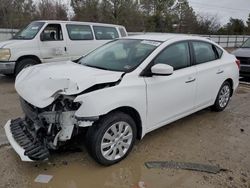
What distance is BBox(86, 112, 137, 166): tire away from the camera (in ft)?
9.99

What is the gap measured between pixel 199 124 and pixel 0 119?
3.68 meters

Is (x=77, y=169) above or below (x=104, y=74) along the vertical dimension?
below

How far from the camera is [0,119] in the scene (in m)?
4.64

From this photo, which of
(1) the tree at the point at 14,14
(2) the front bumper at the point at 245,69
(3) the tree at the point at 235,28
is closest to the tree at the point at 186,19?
(3) the tree at the point at 235,28

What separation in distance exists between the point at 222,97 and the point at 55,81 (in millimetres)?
3633

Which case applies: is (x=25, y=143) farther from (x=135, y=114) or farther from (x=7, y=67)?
(x=7, y=67)

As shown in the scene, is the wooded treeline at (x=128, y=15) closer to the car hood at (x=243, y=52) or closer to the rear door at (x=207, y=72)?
the car hood at (x=243, y=52)

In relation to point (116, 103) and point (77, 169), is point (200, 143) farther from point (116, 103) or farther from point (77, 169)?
point (77, 169)

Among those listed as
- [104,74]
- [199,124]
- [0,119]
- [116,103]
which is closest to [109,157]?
[116,103]

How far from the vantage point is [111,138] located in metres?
3.20

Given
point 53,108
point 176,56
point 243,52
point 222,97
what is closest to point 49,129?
point 53,108

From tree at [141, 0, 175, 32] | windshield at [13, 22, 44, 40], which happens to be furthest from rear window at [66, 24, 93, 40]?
tree at [141, 0, 175, 32]

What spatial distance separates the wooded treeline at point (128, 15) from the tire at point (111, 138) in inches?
731

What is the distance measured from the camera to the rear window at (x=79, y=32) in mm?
8164
